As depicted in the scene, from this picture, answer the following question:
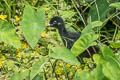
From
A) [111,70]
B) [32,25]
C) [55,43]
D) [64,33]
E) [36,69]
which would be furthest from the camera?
[55,43]

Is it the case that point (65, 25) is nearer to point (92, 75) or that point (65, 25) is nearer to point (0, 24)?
point (0, 24)

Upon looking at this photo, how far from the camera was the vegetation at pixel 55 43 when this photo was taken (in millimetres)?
1817

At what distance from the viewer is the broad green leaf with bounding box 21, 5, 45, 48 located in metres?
1.92

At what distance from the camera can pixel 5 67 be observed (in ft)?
10.8

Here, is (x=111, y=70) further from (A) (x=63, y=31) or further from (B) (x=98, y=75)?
(A) (x=63, y=31)

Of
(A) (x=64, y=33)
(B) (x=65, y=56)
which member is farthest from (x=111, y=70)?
(A) (x=64, y=33)

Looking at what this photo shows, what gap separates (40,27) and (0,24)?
22cm

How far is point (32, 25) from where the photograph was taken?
1989mm

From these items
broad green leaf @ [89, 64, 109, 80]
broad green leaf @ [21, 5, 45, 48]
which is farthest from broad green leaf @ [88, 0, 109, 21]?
broad green leaf @ [89, 64, 109, 80]

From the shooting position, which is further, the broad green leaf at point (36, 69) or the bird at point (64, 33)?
the bird at point (64, 33)

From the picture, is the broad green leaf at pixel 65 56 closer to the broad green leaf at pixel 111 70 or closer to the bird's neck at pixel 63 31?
the broad green leaf at pixel 111 70

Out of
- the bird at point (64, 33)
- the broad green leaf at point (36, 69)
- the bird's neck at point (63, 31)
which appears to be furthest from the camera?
the bird's neck at point (63, 31)

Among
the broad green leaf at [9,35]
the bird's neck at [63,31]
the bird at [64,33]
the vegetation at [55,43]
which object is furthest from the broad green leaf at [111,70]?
the bird's neck at [63,31]

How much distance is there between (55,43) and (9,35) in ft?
5.04
